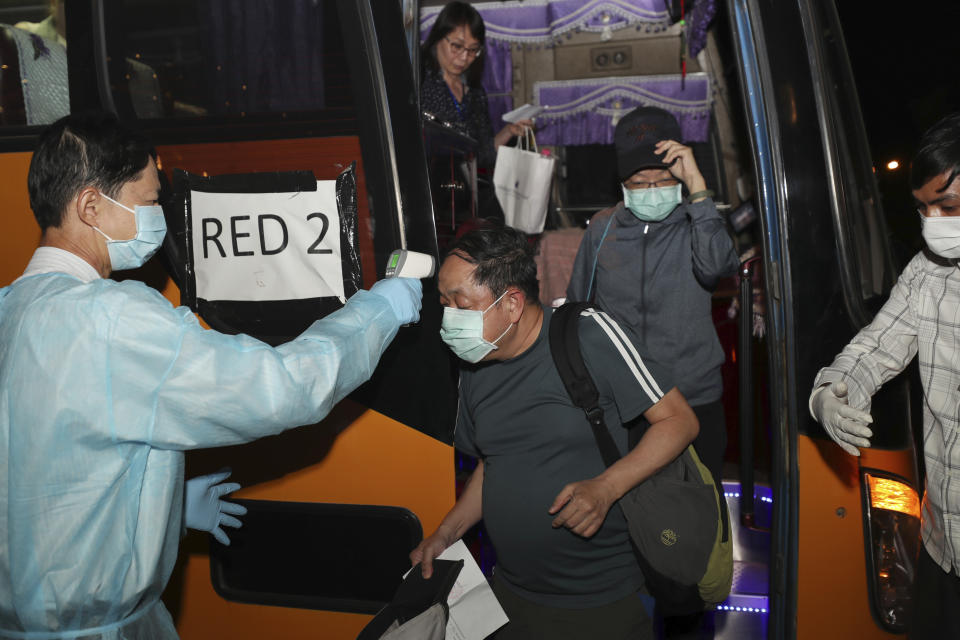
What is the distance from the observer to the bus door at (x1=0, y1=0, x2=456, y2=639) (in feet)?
6.40

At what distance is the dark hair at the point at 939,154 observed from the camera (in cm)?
162

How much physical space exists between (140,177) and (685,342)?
71.1 inches

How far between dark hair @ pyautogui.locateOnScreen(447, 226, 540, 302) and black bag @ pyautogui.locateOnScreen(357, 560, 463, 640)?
739 millimetres

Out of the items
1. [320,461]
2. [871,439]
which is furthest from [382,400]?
[871,439]

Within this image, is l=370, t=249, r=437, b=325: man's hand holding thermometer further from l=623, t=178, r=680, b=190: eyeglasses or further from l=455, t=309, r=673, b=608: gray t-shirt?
l=623, t=178, r=680, b=190: eyeglasses

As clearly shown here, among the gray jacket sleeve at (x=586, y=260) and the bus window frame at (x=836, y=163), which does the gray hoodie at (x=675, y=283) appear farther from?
the bus window frame at (x=836, y=163)

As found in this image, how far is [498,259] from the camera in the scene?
197cm

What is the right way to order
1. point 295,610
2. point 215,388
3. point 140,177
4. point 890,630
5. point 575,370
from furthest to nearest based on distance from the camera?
1. point 295,610
2. point 890,630
3. point 575,370
4. point 140,177
5. point 215,388

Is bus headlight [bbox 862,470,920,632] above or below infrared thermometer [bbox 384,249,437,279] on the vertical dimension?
below

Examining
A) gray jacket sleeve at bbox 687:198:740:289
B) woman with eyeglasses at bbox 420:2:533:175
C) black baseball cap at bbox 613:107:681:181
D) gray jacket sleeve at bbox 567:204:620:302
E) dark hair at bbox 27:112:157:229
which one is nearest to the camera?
dark hair at bbox 27:112:157:229

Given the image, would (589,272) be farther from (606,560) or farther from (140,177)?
(140,177)

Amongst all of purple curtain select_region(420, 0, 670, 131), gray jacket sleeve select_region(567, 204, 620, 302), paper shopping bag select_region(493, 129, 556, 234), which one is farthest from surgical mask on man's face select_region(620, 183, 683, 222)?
purple curtain select_region(420, 0, 670, 131)

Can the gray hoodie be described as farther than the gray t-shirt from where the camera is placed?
Yes

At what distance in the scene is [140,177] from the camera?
1.67 meters
